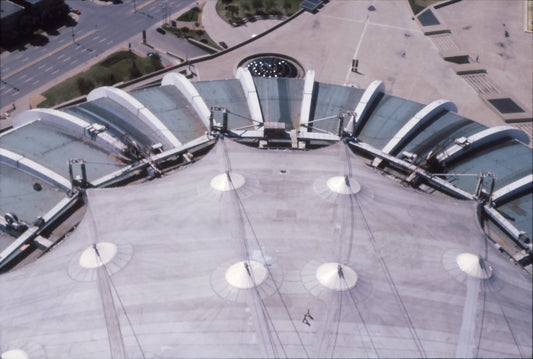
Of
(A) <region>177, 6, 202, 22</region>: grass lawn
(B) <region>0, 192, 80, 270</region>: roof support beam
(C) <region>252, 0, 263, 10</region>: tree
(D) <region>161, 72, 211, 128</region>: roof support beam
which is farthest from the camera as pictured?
(C) <region>252, 0, 263, 10</region>: tree

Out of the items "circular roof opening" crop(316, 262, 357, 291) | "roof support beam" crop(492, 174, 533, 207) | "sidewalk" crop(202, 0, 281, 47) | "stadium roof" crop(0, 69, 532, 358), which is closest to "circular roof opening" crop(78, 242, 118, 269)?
"stadium roof" crop(0, 69, 532, 358)

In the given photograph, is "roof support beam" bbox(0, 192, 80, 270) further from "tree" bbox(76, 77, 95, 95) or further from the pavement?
"tree" bbox(76, 77, 95, 95)

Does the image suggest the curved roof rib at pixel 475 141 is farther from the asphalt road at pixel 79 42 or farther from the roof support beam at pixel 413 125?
the asphalt road at pixel 79 42

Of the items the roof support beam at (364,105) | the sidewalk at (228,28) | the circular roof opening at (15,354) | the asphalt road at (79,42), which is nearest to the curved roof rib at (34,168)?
the circular roof opening at (15,354)

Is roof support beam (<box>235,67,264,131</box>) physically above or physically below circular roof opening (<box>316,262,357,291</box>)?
below

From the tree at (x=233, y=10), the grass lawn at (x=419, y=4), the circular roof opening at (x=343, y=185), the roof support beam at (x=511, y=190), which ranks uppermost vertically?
the circular roof opening at (x=343, y=185)
